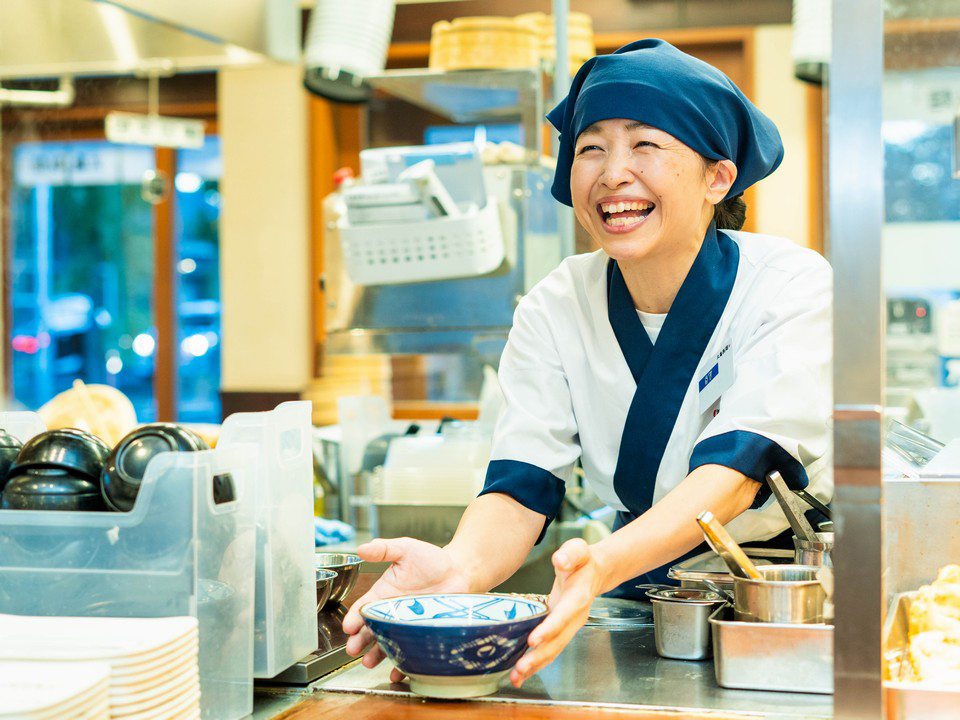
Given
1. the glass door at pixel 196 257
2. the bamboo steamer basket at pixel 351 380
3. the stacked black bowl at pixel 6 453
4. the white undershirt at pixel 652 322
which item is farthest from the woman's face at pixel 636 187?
the glass door at pixel 196 257

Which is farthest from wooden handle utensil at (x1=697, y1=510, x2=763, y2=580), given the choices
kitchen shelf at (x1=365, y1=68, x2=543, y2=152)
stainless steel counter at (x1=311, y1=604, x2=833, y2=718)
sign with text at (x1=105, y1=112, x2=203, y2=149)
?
sign with text at (x1=105, y1=112, x2=203, y2=149)

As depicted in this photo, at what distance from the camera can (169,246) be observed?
555cm

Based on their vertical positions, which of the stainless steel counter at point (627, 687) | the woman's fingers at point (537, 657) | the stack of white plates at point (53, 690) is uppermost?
the stack of white plates at point (53, 690)

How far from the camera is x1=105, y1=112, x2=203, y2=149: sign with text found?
4031mm

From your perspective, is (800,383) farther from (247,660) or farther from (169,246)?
(169,246)

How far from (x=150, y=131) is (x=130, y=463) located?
11.0 feet

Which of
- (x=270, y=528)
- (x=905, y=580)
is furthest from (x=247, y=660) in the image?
(x=905, y=580)

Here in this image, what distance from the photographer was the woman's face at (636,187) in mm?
1487

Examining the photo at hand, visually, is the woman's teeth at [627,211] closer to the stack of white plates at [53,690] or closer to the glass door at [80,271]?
the stack of white plates at [53,690]

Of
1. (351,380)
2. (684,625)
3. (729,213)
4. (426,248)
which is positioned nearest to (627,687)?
(684,625)

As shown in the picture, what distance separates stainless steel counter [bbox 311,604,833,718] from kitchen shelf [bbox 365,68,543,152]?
186 cm

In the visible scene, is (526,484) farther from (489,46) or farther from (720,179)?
(489,46)

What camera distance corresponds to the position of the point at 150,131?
13.5 ft

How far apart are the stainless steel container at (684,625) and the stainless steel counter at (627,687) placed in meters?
0.01
